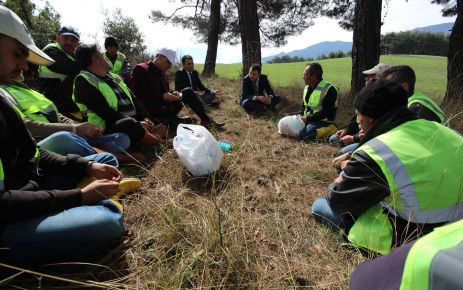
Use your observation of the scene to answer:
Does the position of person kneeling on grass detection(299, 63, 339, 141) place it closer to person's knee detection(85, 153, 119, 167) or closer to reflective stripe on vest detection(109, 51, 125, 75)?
person's knee detection(85, 153, 119, 167)

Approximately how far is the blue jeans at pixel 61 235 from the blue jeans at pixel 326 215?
1.40 metres

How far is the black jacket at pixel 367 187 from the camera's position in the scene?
1717mm

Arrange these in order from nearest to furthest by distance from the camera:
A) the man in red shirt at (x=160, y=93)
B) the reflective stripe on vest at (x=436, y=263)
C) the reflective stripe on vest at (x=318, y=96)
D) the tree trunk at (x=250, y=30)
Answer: the reflective stripe on vest at (x=436, y=263) < the man in red shirt at (x=160, y=93) < the reflective stripe on vest at (x=318, y=96) < the tree trunk at (x=250, y=30)

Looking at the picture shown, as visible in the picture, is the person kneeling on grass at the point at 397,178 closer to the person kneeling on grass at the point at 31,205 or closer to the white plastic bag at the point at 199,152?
the white plastic bag at the point at 199,152

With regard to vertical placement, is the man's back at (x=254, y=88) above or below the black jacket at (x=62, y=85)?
below

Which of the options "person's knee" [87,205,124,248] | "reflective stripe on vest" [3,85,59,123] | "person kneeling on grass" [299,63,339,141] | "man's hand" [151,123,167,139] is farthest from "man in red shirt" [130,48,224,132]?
"person's knee" [87,205,124,248]

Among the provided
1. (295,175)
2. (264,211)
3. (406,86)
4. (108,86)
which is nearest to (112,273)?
(264,211)

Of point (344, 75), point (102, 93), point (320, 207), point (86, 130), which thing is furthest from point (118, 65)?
point (344, 75)

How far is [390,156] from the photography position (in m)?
1.64

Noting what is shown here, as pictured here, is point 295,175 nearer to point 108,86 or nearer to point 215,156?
point 215,156

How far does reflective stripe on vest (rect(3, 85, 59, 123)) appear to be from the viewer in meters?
2.38

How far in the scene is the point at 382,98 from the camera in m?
1.86

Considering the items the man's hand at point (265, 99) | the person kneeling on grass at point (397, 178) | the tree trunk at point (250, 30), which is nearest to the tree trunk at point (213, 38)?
the tree trunk at point (250, 30)

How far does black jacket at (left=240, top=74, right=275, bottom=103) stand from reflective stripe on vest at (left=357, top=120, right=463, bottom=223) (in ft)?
13.0
